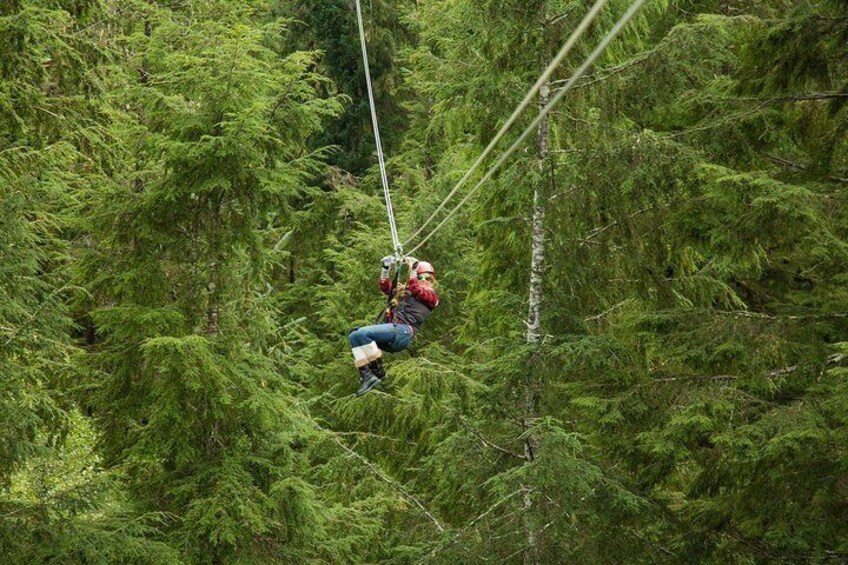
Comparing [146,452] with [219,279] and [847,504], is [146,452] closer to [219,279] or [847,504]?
[219,279]

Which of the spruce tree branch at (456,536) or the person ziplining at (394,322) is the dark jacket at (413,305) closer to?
the person ziplining at (394,322)

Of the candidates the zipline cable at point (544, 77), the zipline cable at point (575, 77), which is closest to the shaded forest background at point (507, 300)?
the zipline cable at point (575, 77)

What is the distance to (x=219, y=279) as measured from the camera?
12.7 metres

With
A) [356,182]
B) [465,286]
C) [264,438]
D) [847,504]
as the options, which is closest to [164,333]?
[264,438]

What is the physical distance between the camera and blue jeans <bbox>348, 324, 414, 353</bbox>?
10.6m

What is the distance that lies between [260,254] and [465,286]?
25.4ft

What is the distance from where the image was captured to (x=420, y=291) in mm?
10977

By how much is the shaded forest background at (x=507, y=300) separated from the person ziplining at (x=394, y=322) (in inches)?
51.2

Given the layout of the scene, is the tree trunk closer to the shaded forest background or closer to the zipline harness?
the shaded forest background

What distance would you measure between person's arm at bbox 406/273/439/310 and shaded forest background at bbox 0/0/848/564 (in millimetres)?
1222

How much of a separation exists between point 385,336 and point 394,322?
0.24 m

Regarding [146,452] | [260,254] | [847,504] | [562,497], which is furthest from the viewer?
[260,254]

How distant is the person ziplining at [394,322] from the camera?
10.6 m

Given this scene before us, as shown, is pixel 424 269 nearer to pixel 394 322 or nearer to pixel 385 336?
pixel 394 322
